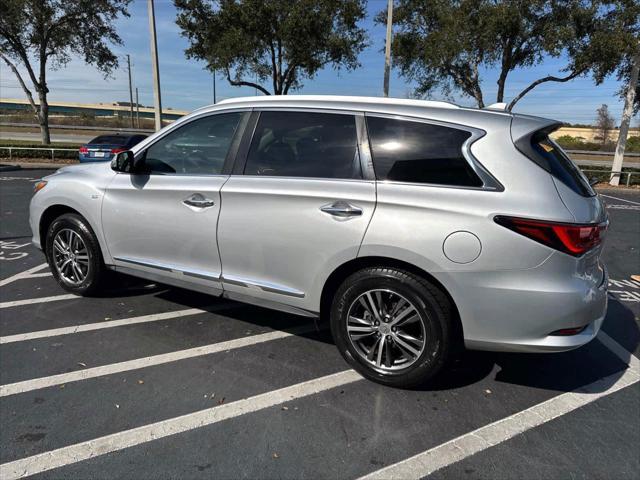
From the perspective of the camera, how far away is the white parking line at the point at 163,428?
226 cm

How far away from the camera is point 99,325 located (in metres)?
3.86

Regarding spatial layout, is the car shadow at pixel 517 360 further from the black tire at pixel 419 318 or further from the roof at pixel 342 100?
the roof at pixel 342 100

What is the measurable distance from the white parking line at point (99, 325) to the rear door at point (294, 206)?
88cm

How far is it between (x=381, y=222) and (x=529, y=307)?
0.96m

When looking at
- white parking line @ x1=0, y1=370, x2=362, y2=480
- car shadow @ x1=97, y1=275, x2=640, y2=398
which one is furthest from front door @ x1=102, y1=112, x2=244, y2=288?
white parking line @ x1=0, y1=370, x2=362, y2=480

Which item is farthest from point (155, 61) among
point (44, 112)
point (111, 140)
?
point (44, 112)

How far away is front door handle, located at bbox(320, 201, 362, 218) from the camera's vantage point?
2.89 metres

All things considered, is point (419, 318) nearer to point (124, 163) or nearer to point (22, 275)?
point (124, 163)

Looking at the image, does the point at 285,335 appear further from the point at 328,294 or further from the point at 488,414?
the point at 488,414

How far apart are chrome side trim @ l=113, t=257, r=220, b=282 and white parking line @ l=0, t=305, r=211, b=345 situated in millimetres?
481

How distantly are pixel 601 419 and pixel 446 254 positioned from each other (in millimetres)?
1381

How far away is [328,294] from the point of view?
3213mm

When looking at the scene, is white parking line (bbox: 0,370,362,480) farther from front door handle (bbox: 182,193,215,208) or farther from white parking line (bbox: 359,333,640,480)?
front door handle (bbox: 182,193,215,208)

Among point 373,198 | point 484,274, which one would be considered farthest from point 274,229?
point 484,274
